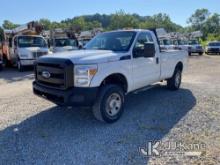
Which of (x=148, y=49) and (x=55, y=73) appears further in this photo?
(x=148, y=49)

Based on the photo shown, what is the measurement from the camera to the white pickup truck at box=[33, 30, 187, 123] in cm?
539

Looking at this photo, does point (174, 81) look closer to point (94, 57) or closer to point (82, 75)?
point (94, 57)

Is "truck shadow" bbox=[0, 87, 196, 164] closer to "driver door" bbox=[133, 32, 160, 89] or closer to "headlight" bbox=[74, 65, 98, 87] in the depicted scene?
"driver door" bbox=[133, 32, 160, 89]

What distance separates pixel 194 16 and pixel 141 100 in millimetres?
123667

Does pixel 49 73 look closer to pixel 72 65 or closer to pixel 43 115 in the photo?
pixel 72 65

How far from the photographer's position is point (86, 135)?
5367mm

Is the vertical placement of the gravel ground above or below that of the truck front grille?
below

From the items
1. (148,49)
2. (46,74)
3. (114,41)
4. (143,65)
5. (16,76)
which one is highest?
(114,41)

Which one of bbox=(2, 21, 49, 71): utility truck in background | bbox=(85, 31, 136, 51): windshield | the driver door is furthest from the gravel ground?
bbox=(2, 21, 49, 71): utility truck in background

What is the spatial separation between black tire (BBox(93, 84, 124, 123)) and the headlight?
44 centimetres

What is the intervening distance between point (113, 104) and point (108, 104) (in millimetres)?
183

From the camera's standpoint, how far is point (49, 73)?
19.0 ft

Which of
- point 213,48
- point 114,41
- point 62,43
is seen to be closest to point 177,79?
point 114,41

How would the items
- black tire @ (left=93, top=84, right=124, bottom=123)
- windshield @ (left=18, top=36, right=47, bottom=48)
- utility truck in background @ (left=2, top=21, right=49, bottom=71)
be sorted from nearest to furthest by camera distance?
black tire @ (left=93, top=84, right=124, bottom=123) → utility truck in background @ (left=2, top=21, right=49, bottom=71) → windshield @ (left=18, top=36, right=47, bottom=48)
